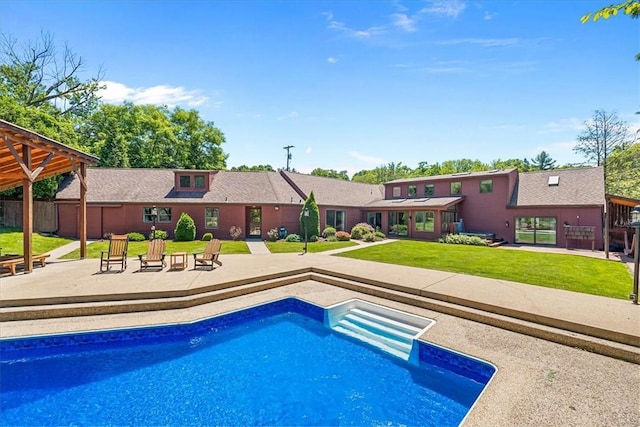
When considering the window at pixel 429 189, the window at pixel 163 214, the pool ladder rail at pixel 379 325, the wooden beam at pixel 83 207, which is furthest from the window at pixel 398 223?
the wooden beam at pixel 83 207

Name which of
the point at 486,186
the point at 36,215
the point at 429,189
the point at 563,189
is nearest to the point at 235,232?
the point at 36,215

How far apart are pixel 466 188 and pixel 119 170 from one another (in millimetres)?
27197

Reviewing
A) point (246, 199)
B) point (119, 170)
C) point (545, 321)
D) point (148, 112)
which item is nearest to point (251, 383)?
point (545, 321)

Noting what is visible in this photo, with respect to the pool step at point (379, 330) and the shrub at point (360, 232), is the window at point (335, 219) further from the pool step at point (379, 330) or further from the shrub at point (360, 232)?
the pool step at point (379, 330)

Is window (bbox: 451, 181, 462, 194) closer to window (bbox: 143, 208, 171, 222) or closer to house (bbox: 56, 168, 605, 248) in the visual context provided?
house (bbox: 56, 168, 605, 248)

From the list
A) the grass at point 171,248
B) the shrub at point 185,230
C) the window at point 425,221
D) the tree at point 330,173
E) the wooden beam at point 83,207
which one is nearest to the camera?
the wooden beam at point 83,207

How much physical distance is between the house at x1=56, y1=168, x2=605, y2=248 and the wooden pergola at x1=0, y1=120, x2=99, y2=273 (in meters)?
7.19

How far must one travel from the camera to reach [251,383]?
15.1ft

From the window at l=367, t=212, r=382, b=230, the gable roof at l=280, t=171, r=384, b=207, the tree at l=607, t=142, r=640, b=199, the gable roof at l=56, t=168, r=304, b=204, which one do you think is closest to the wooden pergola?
the gable roof at l=56, t=168, r=304, b=204

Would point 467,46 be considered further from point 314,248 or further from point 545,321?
point 314,248

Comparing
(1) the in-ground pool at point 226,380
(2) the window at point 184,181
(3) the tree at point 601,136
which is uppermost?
(3) the tree at point 601,136

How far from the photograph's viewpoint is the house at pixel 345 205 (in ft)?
60.5

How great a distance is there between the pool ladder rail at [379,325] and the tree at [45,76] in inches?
1385

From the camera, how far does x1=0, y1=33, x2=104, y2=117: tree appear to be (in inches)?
1026
